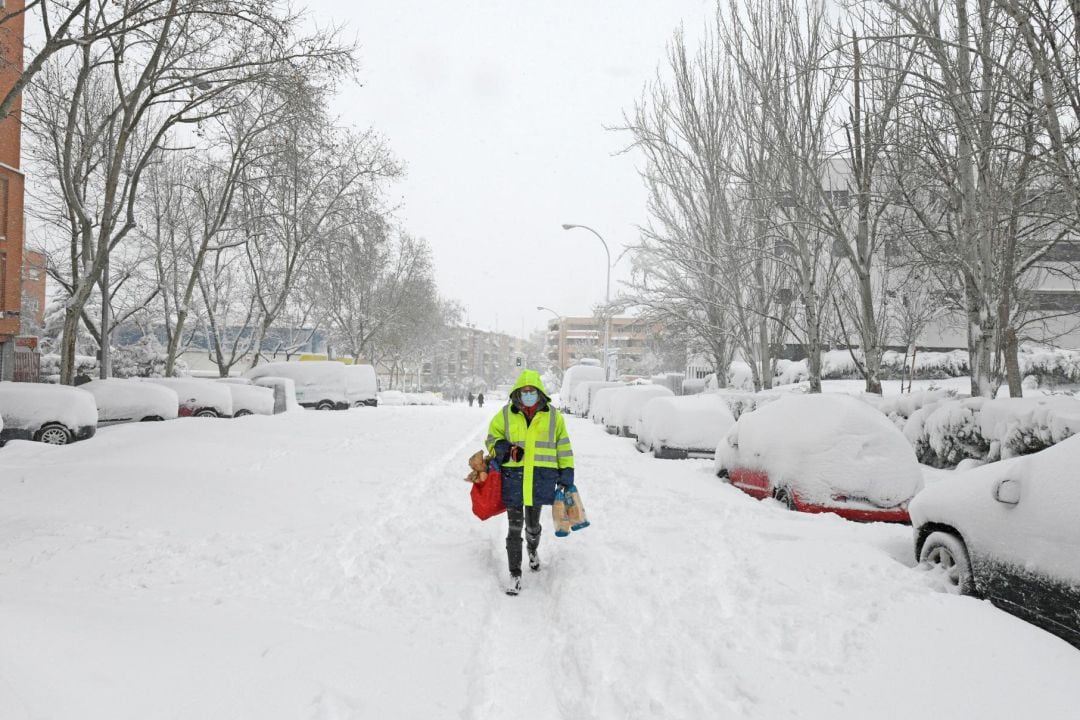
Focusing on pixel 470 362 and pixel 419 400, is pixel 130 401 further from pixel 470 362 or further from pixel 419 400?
pixel 470 362

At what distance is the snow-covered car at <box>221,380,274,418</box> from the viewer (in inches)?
748

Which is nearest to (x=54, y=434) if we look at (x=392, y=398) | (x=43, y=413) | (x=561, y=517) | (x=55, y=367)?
(x=43, y=413)

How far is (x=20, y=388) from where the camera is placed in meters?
12.0

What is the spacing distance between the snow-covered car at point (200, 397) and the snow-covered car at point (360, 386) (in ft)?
34.4

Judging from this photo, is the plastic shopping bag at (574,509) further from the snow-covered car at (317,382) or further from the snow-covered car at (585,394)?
the snow-covered car at (317,382)

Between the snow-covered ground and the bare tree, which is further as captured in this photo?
the bare tree

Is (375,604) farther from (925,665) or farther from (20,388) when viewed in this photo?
(20,388)

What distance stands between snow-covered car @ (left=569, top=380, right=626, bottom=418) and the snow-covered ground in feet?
73.6

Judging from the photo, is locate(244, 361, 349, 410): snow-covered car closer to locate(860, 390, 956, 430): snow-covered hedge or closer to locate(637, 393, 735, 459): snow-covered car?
locate(637, 393, 735, 459): snow-covered car

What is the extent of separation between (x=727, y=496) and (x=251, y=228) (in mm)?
21491

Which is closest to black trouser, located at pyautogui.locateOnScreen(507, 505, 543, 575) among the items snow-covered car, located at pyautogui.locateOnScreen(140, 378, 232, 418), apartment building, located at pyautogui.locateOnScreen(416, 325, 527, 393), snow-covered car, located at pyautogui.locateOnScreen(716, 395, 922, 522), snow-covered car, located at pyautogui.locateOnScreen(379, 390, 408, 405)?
snow-covered car, located at pyautogui.locateOnScreen(716, 395, 922, 522)

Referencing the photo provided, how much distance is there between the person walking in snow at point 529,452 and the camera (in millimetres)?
4789

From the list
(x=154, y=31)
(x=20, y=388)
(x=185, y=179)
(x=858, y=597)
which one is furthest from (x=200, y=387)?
(x=858, y=597)

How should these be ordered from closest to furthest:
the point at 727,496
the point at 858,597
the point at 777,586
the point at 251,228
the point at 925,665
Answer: the point at 925,665 → the point at 858,597 → the point at 777,586 → the point at 727,496 → the point at 251,228
